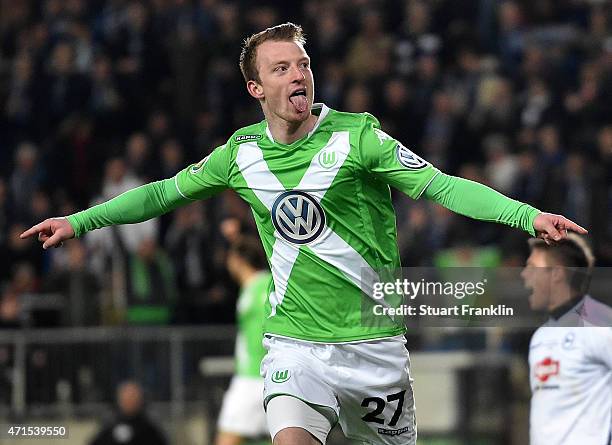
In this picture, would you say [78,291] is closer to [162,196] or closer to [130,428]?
[130,428]

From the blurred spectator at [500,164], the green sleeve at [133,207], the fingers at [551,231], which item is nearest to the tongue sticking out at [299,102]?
→ the green sleeve at [133,207]

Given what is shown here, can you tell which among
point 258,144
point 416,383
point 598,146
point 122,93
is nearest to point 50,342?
point 416,383

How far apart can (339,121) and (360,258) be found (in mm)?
667

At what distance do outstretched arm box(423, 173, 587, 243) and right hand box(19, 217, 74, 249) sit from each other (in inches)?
69.5

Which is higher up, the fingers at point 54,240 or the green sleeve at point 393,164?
the green sleeve at point 393,164

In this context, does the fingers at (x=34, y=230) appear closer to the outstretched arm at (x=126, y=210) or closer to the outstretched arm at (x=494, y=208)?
the outstretched arm at (x=126, y=210)

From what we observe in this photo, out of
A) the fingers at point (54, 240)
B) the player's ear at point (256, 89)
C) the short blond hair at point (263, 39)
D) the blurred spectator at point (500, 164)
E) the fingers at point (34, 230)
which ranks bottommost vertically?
the fingers at point (54, 240)

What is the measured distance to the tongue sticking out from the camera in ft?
21.1

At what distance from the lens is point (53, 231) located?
21.7 feet

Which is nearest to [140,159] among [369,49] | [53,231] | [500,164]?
[369,49]

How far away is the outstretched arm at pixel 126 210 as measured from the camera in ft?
21.9

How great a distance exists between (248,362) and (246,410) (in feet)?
1.33

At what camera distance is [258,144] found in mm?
6625

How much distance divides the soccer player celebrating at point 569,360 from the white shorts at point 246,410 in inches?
177
